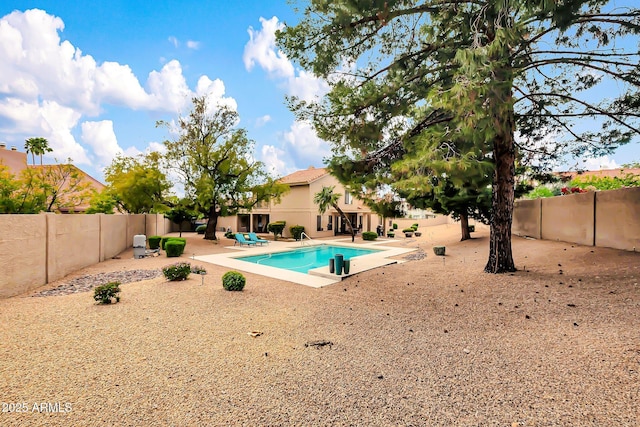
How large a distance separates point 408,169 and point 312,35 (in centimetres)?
395

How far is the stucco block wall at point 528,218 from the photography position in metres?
14.1

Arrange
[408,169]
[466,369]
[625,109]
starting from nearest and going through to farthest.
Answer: [466,369] < [408,169] < [625,109]

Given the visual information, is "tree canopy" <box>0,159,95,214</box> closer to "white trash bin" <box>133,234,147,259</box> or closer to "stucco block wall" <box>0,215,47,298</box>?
"white trash bin" <box>133,234,147,259</box>

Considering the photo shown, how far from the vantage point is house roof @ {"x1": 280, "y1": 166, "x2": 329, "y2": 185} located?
25.4 metres

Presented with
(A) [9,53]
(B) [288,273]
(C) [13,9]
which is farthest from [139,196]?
(B) [288,273]

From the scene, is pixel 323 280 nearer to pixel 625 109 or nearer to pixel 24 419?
pixel 24 419

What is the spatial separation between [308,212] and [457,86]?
20602 millimetres

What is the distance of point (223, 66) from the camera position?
39.5 ft

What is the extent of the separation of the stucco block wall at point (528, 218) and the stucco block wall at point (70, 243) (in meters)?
18.6

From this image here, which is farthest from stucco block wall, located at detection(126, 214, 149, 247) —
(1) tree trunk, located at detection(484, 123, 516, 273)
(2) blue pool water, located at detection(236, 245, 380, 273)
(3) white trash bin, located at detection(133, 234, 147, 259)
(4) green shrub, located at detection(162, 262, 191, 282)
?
(1) tree trunk, located at detection(484, 123, 516, 273)

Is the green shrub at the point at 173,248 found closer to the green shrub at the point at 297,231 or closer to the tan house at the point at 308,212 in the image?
the tan house at the point at 308,212

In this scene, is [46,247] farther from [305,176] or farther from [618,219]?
[305,176]

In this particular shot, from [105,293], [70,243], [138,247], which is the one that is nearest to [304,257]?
[138,247]

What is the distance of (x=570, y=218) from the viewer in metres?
11.4
